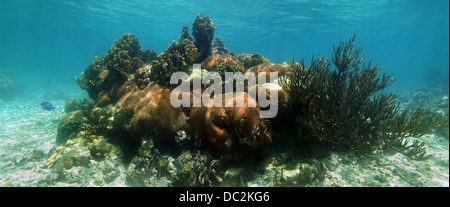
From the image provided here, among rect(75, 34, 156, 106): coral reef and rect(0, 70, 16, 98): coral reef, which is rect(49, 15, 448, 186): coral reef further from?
rect(0, 70, 16, 98): coral reef

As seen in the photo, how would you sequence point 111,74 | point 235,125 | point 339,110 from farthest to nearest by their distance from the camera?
point 111,74 → point 339,110 → point 235,125

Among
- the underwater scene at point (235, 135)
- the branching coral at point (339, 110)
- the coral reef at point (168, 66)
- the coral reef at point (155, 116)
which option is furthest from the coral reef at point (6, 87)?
the branching coral at point (339, 110)

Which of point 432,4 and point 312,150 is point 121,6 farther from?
point 432,4

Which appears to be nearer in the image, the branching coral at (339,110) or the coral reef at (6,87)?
the branching coral at (339,110)

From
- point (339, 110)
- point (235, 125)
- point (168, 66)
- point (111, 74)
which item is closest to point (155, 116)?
point (168, 66)

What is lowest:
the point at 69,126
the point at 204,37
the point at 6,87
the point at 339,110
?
the point at 6,87

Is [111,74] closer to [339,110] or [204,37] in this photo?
[204,37]

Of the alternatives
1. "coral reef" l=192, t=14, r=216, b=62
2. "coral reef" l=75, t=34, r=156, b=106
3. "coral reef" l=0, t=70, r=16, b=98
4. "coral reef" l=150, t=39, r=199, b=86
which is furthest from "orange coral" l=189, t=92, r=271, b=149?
"coral reef" l=0, t=70, r=16, b=98

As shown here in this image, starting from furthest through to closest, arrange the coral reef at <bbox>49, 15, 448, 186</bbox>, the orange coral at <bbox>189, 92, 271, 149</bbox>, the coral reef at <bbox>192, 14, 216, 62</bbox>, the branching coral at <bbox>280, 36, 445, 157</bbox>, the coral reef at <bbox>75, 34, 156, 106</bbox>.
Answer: the coral reef at <bbox>192, 14, 216, 62</bbox>
the coral reef at <bbox>75, 34, 156, 106</bbox>
the branching coral at <bbox>280, 36, 445, 157</bbox>
the coral reef at <bbox>49, 15, 448, 186</bbox>
the orange coral at <bbox>189, 92, 271, 149</bbox>

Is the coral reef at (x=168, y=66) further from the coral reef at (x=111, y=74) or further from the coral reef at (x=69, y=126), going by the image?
the coral reef at (x=69, y=126)

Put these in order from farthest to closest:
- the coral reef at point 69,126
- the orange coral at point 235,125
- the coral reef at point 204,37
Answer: the coral reef at point 204,37
the coral reef at point 69,126
the orange coral at point 235,125

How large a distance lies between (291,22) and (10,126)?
1493 inches
